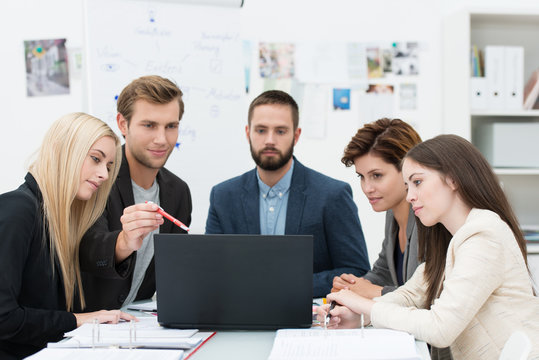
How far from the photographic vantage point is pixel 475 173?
1474 mm

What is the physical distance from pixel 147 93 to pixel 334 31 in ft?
5.06

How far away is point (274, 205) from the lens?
2.37 metres

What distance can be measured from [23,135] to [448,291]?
8.74 ft

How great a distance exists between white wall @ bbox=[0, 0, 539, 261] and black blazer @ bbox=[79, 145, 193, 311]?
3.98ft

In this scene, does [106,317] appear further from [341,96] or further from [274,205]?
[341,96]

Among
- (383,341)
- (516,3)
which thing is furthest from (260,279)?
(516,3)

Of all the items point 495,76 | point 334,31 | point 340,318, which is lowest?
point 340,318

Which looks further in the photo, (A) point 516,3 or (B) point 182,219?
(A) point 516,3

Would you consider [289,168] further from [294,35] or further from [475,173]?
[294,35]

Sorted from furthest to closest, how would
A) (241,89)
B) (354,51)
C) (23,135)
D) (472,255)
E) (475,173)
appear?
(354,51)
(23,135)
(241,89)
(475,173)
(472,255)

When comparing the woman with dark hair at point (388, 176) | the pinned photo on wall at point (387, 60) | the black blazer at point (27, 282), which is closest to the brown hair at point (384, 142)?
the woman with dark hair at point (388, 176)

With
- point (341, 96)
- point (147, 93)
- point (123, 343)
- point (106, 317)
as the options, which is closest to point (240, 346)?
point (123, 343)

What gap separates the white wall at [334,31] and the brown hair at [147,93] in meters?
1.01

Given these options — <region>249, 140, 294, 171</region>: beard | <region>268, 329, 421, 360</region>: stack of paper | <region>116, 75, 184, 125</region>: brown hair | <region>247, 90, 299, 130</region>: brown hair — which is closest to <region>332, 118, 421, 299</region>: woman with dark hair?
<region>249, 140, 294, 171</region>: beard
